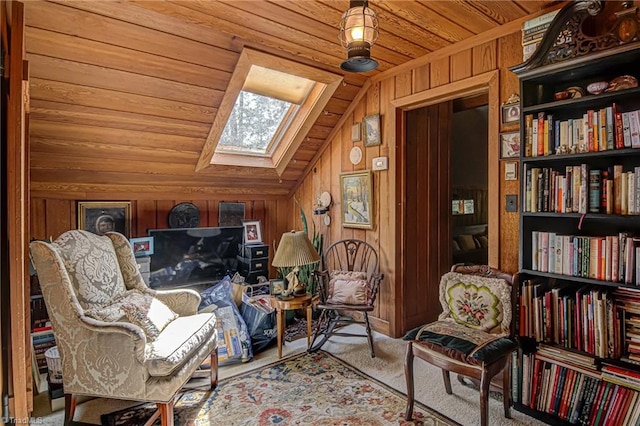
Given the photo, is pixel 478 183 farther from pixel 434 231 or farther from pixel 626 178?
pixel 626 178

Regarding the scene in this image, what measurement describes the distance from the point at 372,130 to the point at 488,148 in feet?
3.62

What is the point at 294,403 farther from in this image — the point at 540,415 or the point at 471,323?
the point at 540,415

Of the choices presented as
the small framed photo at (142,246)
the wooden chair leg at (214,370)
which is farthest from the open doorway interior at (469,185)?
the small framed photo at (142,246)

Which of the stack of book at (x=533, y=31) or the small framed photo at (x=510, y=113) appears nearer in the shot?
the stack of book at (x=533, y=31)

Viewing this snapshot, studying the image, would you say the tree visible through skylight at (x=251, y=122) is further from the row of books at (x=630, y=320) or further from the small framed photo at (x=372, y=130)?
the row of books at (x=630, y=320)

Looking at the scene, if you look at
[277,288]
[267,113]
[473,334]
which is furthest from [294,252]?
[267,113]

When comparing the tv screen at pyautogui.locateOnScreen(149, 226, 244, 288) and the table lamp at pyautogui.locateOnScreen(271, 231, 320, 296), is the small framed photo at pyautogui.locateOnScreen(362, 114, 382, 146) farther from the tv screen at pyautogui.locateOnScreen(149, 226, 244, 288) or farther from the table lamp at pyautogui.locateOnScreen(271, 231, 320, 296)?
the tv screen at pyautogui.locateOnScreen(149, 226, 244, 288)

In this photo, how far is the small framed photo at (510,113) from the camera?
2.40m

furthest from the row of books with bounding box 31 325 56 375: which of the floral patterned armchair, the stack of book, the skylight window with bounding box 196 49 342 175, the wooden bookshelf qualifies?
the stack of book

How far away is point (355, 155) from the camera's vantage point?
3.62 meters

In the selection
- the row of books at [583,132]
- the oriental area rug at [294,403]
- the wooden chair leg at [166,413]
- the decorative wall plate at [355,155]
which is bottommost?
the oriental area rug at [294,403]

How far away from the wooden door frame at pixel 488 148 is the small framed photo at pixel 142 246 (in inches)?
91.6

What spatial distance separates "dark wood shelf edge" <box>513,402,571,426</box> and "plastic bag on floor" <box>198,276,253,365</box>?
1.89 meters

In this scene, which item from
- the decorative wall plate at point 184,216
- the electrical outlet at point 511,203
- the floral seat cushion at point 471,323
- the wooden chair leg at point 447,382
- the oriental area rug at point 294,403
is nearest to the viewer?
the floral seat cushion at point 471,323
